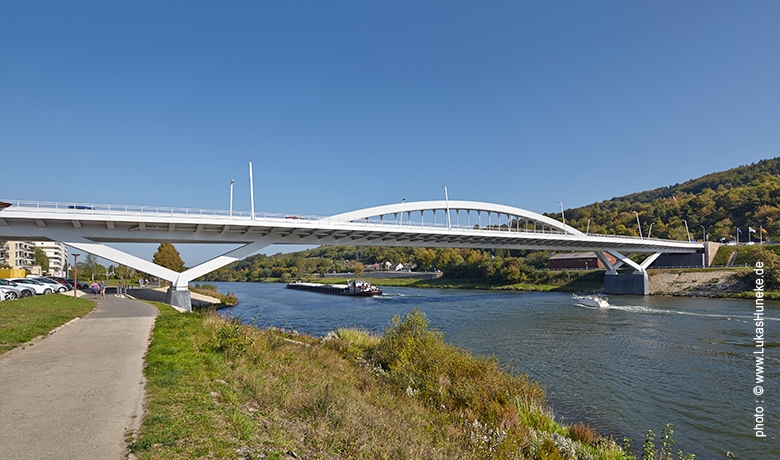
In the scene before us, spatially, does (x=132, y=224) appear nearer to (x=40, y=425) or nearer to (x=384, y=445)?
(x=40, y=425)

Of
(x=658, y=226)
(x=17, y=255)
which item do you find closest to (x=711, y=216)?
(x=658, y=226)

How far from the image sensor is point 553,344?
19281 millimetres

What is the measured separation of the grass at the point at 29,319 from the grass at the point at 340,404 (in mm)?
3018

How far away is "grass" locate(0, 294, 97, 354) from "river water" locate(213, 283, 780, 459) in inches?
426

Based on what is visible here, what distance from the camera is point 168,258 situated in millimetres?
60656

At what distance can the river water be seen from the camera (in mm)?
9586

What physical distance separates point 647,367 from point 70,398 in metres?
15.7

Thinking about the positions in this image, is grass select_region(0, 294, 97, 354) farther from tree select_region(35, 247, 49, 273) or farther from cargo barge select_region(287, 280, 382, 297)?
tree select_region(35, 247, 49, 273)

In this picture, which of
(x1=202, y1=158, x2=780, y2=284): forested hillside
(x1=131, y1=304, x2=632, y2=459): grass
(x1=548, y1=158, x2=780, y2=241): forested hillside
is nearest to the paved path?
(x1=131, y1=304, x2=632, y2=459): grass

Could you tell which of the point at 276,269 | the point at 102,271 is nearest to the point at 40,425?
the point at 102,271

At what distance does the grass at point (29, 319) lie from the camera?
10977mm

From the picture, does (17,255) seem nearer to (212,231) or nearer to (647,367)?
(212,231)

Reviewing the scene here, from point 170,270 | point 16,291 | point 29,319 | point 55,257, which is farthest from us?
point 55,257

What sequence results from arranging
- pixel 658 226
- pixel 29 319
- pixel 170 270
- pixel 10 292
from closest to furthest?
1. pixel 29 319
2. pixel 10 292
3. pixel 170 270
4. pixel 658 226
